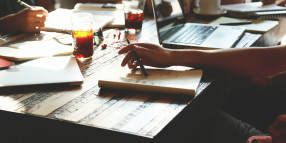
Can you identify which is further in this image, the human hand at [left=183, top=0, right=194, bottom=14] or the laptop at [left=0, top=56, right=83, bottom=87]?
the human hand at [left=183, top=0, right=194, bottom=14]

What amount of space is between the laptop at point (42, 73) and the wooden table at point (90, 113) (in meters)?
0.02

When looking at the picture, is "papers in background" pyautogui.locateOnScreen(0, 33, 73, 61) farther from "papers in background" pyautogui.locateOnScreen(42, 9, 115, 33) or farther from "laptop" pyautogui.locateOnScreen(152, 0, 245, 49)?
"laptop" pyautogui.locateOnScreen(152, 0, 245, 49)

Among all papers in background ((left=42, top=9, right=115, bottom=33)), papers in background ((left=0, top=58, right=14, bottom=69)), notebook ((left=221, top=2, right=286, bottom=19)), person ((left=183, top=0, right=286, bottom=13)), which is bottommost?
notebook ((left=221, top=2, right=286, bottom=19))

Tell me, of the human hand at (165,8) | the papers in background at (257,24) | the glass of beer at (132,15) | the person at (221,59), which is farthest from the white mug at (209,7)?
the person at (221,59)

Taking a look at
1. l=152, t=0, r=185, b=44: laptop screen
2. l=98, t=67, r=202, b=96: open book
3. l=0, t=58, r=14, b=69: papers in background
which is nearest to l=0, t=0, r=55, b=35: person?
l=0, t=58, r=14, b=69: papers in background

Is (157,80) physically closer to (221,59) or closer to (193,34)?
(221,59)

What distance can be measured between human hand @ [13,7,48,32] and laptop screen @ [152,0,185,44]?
0.56m

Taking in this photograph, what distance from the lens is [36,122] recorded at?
76cm

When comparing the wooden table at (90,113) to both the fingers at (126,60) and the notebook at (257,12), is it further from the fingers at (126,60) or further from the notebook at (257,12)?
the notebook at (257,12)

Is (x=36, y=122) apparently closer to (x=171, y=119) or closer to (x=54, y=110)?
(x=54, y=110)

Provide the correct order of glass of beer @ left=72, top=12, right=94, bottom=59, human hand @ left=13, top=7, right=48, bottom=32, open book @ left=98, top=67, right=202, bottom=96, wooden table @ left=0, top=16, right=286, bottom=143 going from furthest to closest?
human hand @ left=13, top=7, right=48, bottom=32
glass of beer @ left=72, top=12, right=94, bottom=59
open book @ left=98, top=67, right=202, bottom=96
wooden table @ left=0, top=16, right=286, bottom=143

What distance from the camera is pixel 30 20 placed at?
146 cm

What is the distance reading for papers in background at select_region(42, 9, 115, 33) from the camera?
1.47 m

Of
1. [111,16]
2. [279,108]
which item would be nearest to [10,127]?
[111,16]
